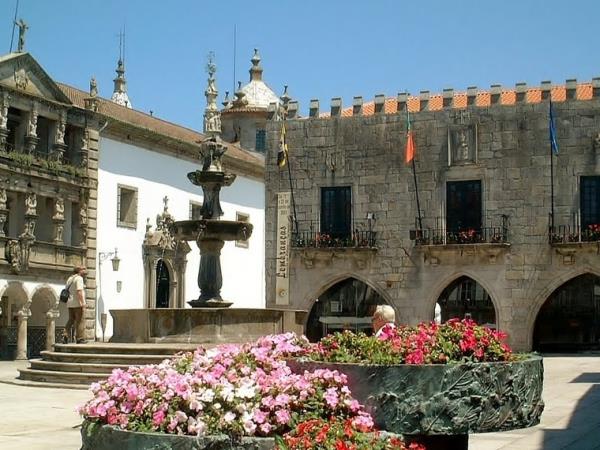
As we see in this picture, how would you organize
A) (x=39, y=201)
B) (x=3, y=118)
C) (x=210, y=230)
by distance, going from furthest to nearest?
(x=39, y=201), (x=3, y=118), (x=210, y=230)

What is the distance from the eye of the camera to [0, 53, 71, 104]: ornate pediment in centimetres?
2888

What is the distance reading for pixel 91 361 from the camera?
15.9m

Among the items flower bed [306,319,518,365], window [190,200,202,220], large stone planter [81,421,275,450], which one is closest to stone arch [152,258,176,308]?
window [190,200,202,220]

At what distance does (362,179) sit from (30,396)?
20053mm

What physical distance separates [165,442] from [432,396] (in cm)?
160

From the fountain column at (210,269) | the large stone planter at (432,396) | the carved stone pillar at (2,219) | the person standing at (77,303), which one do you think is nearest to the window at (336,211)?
the carved stone pillar at (2,219)

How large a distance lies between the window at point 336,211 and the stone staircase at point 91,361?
665 inches

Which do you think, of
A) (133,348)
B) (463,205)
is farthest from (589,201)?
(133,348)

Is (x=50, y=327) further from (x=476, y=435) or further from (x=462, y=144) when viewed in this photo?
(x=476, y=435)

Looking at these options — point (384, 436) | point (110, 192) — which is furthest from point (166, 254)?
point (384, 436)

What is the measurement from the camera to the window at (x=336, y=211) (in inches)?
1286

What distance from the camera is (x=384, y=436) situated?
527cm

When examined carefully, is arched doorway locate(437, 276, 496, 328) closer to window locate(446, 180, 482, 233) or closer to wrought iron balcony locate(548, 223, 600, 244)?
window locate(446, 180, 482, 233)

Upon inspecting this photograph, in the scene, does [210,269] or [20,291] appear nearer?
[210,269]
